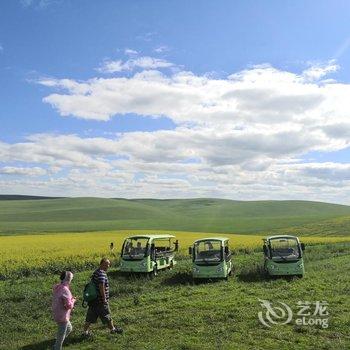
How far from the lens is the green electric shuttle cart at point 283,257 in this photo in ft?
73.2

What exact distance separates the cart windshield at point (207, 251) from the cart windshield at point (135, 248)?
3032mm

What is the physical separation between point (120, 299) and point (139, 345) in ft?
24.3

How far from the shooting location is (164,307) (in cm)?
1566

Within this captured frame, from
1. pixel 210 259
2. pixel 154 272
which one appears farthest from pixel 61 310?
pixel 154 272

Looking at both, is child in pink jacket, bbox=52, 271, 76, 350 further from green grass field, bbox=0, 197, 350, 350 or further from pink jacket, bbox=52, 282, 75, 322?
green grass field, bbox=0, 197, 350, 350

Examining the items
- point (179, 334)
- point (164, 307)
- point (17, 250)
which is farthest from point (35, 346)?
point (17, 250)

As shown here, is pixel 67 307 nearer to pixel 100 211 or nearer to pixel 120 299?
pixel 120 299

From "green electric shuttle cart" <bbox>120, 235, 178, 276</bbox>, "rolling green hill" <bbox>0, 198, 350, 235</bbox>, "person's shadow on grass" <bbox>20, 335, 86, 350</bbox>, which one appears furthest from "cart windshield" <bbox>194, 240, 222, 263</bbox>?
"rolling green hill" <bbox>0, 198, 350, 235</bbox>

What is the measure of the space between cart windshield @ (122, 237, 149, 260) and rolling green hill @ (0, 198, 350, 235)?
5139 centimetres

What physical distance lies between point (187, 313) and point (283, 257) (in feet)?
31.5

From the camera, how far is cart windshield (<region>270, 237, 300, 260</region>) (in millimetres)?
22953

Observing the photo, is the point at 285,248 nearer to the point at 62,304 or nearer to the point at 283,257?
the point at 283,257

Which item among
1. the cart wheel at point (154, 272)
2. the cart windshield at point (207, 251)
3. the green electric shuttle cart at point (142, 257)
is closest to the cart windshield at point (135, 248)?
the green electric shuttle cart at point (142, 257)

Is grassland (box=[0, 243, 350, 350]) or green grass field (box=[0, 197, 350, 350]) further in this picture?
green grass field (box=[0, 197, 350, 350])
